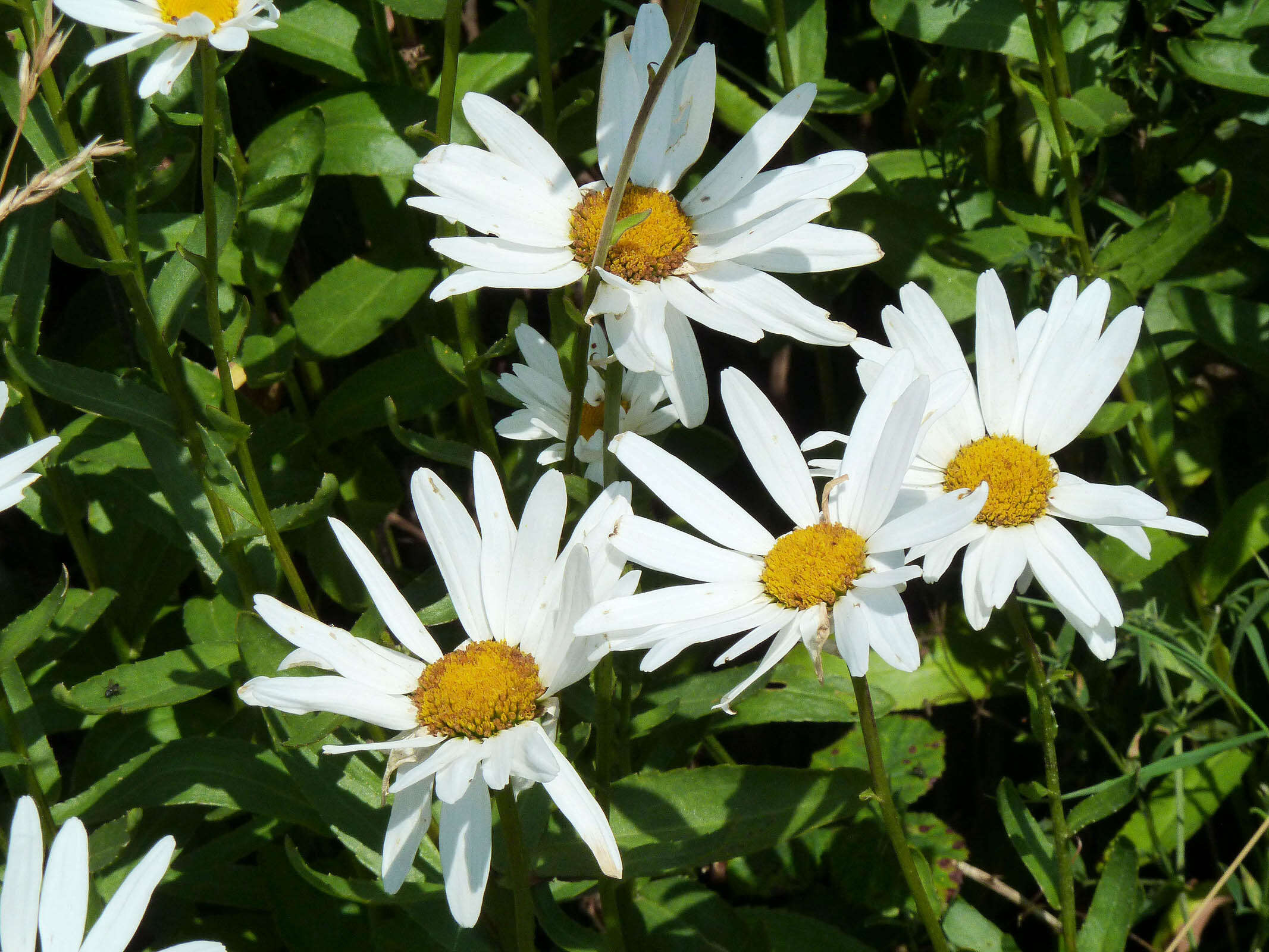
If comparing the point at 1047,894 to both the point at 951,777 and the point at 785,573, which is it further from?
the point at 951,777

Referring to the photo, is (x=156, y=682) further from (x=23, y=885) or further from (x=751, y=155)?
(x=751, y=155)

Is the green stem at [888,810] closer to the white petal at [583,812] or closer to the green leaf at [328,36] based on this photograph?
the white petal at [583,812]

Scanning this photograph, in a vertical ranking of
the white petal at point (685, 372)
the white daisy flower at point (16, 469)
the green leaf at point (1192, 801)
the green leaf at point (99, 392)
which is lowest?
the green leaf at point (1192, 801)

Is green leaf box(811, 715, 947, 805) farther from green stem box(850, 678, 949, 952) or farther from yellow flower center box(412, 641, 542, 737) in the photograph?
yellow flower center box(412, 641, 542, 737)

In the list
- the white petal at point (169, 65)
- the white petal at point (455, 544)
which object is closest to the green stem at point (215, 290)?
the white petal at point (169, 65)

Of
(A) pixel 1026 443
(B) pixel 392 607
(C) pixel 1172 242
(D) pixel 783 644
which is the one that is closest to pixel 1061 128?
(C) pixel 1172 242

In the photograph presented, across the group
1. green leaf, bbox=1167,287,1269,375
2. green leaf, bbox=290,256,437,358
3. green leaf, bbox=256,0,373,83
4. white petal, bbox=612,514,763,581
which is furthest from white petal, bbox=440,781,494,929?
green leaf, bbox=1167,287,1269,375
